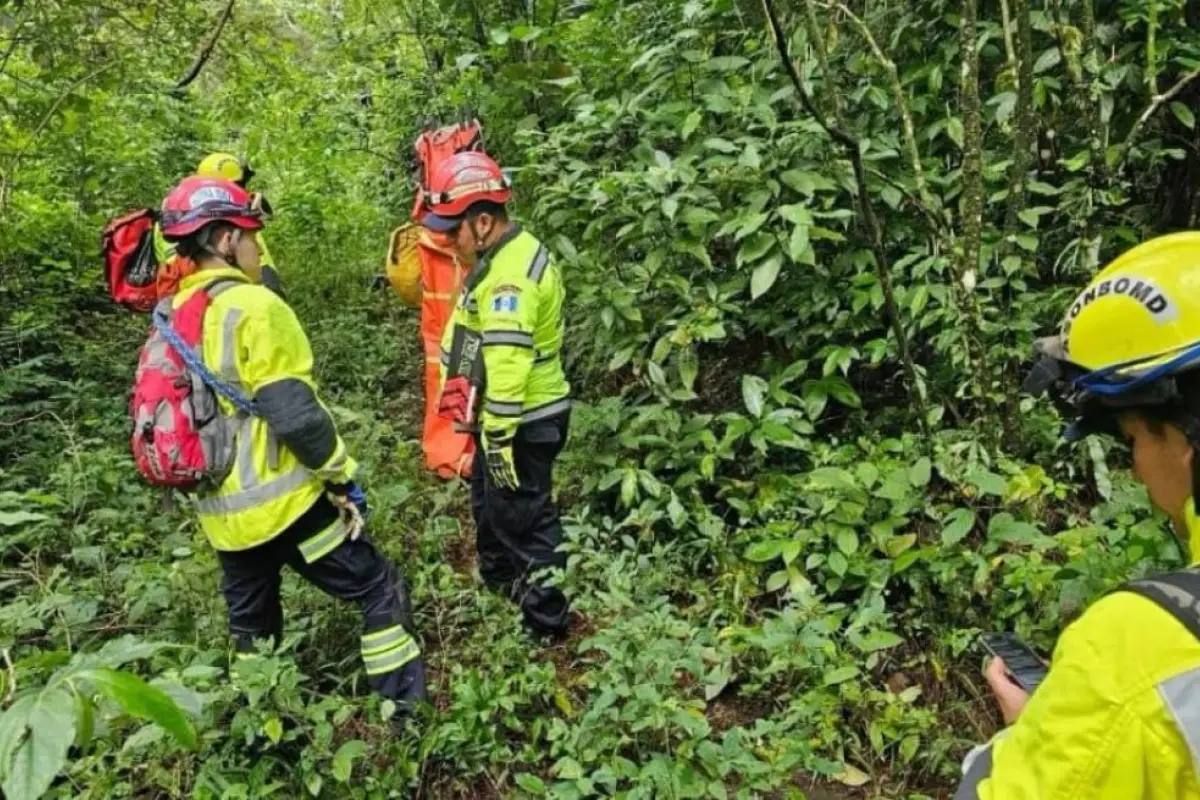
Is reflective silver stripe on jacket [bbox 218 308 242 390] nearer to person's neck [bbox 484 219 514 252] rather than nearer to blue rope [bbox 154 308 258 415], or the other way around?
blue rope [bbox 154 308 258 415]

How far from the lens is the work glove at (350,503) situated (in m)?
3.29

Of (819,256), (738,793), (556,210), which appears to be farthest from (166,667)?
(819,256)

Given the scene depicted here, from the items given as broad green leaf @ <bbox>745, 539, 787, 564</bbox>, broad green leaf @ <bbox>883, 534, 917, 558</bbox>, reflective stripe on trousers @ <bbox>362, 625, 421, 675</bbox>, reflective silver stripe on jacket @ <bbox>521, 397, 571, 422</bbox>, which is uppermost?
reflective silver stripe on jacket @ <bbox>521, 397, 571, 422</bbox>

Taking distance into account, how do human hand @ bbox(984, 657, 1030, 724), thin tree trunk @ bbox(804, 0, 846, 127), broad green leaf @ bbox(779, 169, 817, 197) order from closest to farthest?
human hand @ bbox(984, 657, 1030, 724), thin tree trunk @ bbox(804, 0, 846, 127), broad green leaf @ bbox(779, 169, 817, 197)

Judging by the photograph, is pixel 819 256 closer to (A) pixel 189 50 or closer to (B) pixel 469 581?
(B) pixel 469 581

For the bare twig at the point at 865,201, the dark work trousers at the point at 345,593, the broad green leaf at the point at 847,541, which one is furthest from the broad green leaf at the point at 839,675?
the dark work trousers at the point at 345,593

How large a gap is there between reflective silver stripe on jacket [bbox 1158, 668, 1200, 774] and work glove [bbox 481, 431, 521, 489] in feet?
9.14

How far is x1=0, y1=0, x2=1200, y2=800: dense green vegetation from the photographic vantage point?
3021 millimetres

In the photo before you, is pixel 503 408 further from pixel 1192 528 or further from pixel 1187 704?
pixel 1187 704

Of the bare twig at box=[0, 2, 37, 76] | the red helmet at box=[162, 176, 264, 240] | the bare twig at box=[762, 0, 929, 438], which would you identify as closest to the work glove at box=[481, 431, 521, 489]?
the red helmet at box=[162, 176, 264, 240]

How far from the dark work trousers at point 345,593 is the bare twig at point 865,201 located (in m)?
2.20

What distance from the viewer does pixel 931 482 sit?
3893 millimetres

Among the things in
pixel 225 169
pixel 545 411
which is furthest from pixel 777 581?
pixel 225 169

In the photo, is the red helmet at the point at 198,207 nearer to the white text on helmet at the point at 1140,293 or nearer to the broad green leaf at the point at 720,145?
the broad green leaf at the point at 720,145
